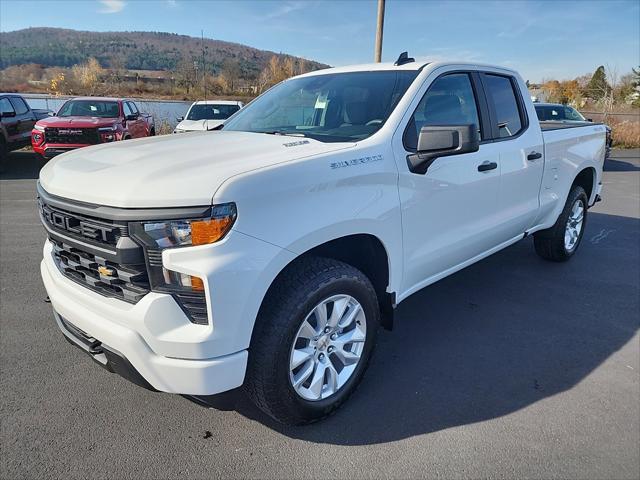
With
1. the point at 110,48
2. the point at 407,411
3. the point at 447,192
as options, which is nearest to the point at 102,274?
the point at 407,411

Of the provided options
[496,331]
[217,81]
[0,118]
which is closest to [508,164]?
[496,331]

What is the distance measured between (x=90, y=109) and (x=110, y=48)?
122 m

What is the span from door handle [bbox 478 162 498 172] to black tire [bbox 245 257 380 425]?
56.7 inches

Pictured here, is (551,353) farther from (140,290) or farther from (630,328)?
(140,290)

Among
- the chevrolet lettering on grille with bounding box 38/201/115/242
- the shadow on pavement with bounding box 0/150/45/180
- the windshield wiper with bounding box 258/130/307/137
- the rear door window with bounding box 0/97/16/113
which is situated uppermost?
the rear door window with bounding box 0/97/16/113

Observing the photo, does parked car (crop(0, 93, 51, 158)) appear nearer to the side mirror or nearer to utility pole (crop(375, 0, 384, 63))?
utility pole (crop(375, 0, 384, 63))

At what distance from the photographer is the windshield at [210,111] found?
13.5 m

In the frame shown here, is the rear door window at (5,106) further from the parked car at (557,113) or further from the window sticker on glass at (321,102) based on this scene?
the parked car at (557,113)

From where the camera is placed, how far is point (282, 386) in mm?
2291

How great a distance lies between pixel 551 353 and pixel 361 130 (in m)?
2.14

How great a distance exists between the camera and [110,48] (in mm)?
115625

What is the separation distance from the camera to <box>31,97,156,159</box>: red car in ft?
34.8

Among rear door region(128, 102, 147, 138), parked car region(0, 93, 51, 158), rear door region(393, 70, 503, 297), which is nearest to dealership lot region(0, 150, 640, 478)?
rear door region(393, 70, 503, 297)

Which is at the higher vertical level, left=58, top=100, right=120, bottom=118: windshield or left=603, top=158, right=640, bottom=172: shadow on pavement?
left=58, top=100, right=120, bottom=118: windshield
